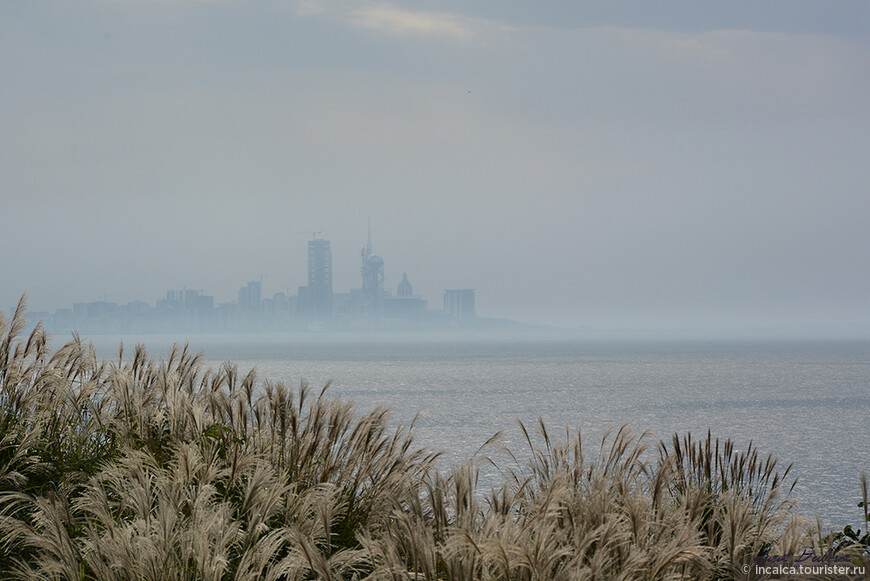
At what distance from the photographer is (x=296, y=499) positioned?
445cm

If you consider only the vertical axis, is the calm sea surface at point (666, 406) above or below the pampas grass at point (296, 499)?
below

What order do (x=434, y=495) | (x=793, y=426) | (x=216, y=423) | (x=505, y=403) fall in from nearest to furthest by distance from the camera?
(x=434, y=495), (x=216, y=423), (x=793, y=426), (x=505, y=403)

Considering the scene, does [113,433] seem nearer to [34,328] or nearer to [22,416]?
[22,416]

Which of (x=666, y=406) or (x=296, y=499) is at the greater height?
(x=296, y=499)

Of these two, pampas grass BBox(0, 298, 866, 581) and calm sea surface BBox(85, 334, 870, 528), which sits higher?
pampas grass BBox(0, 298, 866, 581)

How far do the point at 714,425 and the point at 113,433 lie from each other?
5688cm

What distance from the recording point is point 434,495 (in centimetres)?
364

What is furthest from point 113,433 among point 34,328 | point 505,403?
point 505,403

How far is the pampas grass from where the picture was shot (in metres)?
3.21

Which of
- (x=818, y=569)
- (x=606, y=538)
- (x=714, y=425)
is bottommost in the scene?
(x=714, y=425)

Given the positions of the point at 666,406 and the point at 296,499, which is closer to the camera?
the point at 296,499

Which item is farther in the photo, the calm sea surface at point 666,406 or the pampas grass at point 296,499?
the calm sea surface at point 666,406

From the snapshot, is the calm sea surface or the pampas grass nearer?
the pampas grass

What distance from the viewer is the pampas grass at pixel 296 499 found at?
10.5ft
